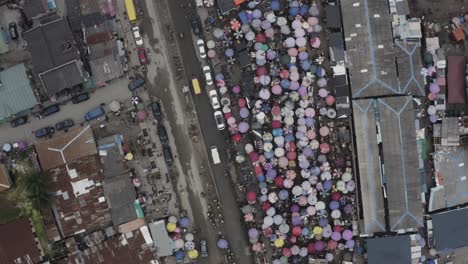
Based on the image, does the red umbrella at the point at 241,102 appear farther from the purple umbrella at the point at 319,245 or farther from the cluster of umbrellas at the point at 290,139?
the purple umbrella at the point at 319,245

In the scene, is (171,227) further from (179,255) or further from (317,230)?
(317,230)

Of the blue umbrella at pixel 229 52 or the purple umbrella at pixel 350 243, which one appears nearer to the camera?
the purple umbrella at pixel 350 243

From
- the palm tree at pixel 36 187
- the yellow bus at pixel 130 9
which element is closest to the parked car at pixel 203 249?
the palm tree at pixel 36 187

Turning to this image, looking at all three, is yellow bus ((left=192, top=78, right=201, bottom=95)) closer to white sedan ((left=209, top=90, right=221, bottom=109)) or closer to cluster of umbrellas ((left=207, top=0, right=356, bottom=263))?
white sedan ((left=209, top=90, right=221, bottom=109))

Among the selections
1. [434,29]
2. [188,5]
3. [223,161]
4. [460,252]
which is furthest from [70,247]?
[434,29]

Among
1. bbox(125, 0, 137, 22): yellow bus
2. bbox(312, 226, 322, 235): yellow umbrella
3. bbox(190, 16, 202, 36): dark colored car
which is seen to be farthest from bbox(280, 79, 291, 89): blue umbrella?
bbox(125, 0, 137, 22): yellow bus
